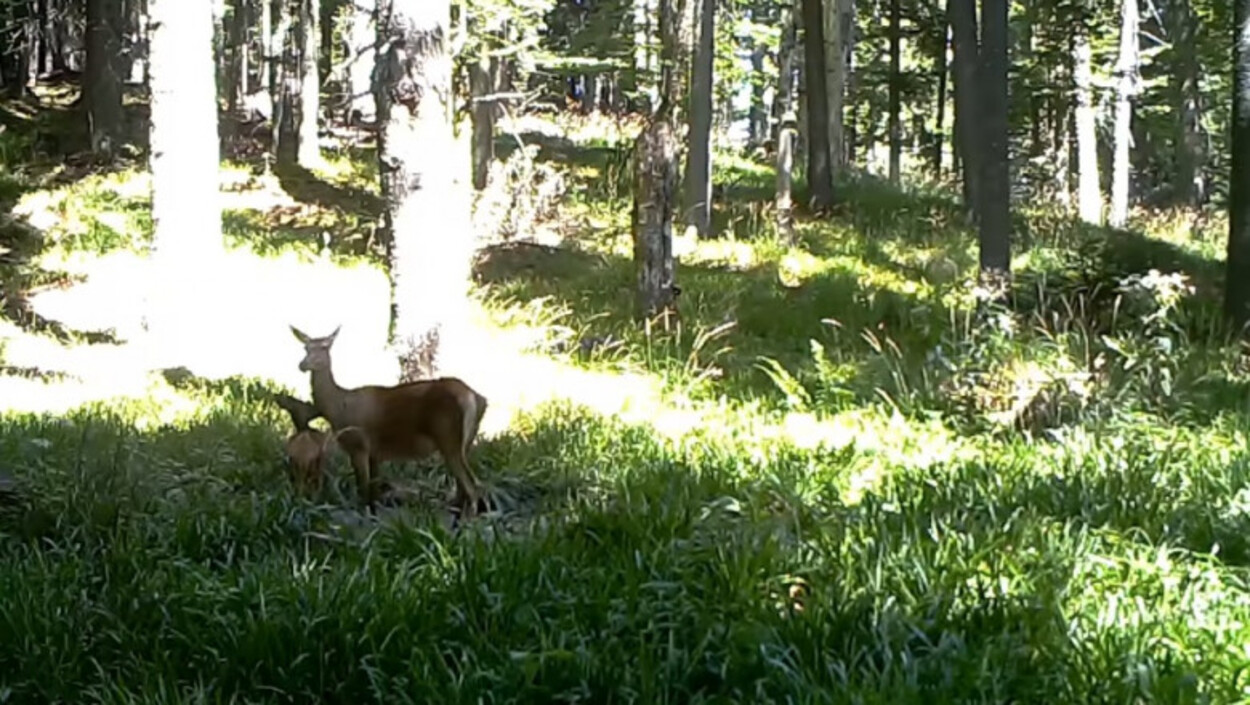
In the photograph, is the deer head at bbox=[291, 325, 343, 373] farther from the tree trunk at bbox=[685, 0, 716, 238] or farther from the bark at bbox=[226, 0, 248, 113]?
the bark at bbox=[226, 0, 248, 113]

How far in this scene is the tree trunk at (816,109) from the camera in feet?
59.9

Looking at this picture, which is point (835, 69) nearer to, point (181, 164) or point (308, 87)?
point (308, 87)

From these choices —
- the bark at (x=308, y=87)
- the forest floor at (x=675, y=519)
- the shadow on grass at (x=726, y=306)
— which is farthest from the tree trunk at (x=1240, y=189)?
the bark at (x=308, y=87)

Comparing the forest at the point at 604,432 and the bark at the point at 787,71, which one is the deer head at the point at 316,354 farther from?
the bark at the point at 787,71

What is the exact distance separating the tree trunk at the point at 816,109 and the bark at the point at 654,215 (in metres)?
7.05

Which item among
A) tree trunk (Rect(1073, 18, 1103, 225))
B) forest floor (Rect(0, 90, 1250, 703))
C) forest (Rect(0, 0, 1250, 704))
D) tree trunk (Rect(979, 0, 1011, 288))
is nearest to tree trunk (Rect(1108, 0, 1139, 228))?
tree trunk (Rect(1073, 18, 1103, 225))

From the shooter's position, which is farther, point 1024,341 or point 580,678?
point 1024,341

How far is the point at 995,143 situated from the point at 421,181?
20.2 ft

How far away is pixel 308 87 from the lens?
832 inches

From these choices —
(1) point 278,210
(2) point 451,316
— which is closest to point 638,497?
(2) point 451,316

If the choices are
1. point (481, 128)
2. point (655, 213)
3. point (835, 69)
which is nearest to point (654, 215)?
point (655, 213)

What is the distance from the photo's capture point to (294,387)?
28.2 ft

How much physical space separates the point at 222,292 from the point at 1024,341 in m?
6.09

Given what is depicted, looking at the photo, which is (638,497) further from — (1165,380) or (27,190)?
(27,190)
